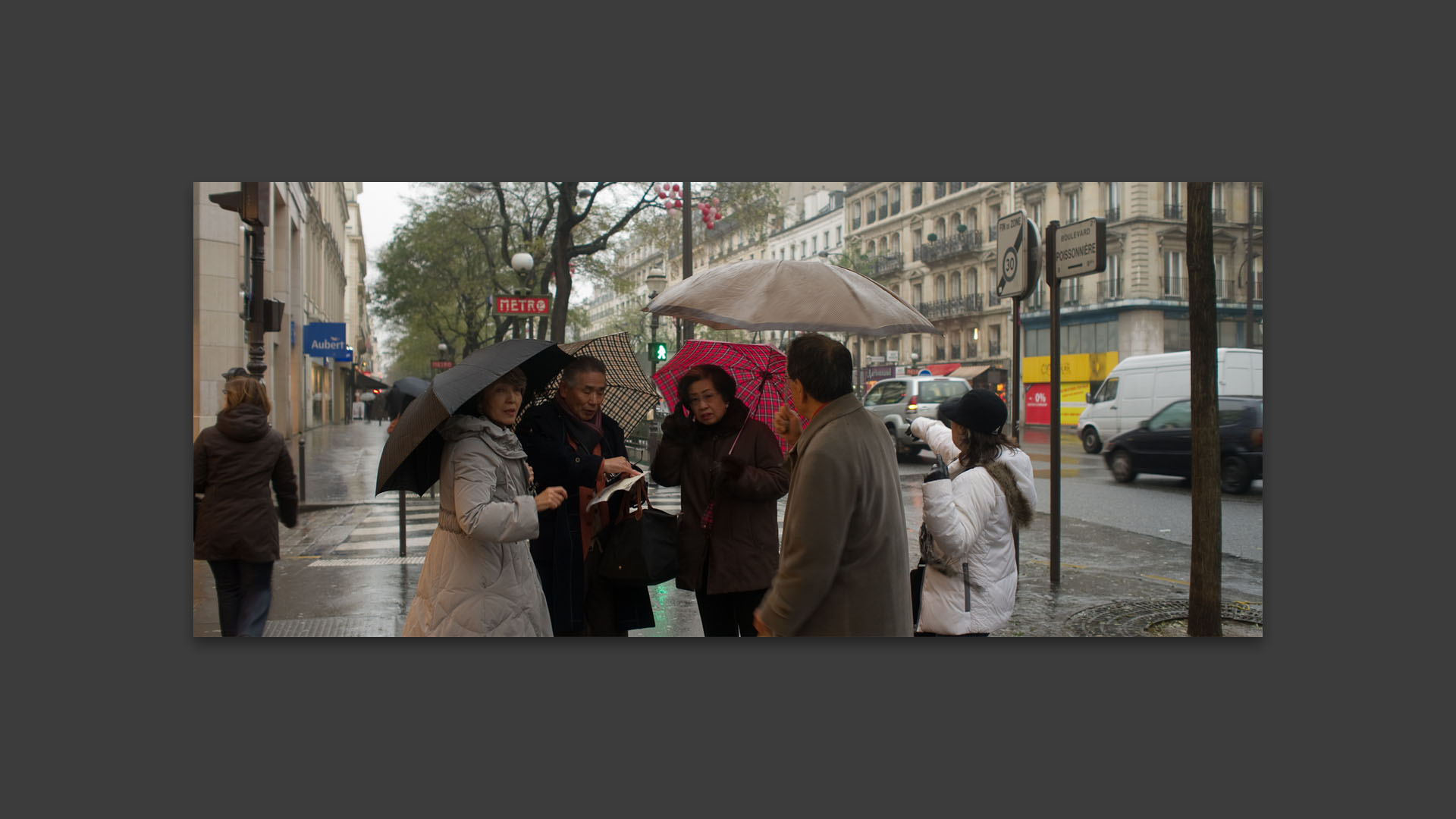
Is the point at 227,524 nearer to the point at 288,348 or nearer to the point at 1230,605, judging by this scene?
the point at 1230,605

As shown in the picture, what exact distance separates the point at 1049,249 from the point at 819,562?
185 inches

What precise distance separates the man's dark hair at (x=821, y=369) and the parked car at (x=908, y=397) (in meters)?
16.8

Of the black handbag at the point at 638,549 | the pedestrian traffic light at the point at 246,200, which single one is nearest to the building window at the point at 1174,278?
the pedestrian traffic light at the point at 246,200

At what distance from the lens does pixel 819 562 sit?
301 cm

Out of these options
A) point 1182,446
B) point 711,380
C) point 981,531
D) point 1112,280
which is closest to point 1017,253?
point 981,531

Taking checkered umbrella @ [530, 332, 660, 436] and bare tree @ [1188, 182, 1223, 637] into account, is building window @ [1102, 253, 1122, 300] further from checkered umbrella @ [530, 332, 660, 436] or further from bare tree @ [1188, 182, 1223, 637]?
checkered umbrella @ [530, 332, 660, 436]

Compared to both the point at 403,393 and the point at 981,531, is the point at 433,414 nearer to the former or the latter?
the point at 981,531

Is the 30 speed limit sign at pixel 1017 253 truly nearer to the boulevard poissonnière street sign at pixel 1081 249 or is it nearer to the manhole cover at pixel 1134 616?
the boulevard poissonnière street sign at pixel 1081 249

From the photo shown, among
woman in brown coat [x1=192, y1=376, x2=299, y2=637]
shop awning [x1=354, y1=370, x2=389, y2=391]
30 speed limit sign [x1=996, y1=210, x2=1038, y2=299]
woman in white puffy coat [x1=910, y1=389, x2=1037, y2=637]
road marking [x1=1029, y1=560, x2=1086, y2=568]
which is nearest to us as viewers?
woman in white puffy coat [x1=910, y1=389, x2=1037, y2=637]

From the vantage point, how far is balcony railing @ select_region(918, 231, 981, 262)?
20.6 metres

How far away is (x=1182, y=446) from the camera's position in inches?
556

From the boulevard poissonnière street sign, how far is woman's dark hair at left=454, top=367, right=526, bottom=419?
4.05 metres

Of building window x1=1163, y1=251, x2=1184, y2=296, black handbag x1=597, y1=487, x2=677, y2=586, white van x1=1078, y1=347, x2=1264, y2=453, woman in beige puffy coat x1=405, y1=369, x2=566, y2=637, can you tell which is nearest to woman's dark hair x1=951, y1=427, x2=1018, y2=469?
black handbag x1=597, y1=487, x2=677, y2=586

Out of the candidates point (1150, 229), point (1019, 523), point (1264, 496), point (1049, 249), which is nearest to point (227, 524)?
point (1019, 523)
